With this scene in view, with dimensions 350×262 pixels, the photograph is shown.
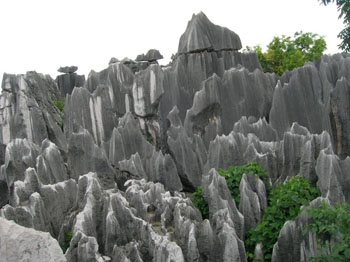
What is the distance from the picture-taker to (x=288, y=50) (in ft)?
86.0

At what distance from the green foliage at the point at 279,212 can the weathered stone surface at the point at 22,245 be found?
215 inches

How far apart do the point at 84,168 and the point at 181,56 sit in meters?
7.71

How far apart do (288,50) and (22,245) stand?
2484 centimetres

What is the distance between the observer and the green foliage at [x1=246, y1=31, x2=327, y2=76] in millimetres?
25391

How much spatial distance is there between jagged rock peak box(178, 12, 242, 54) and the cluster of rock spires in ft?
0.15

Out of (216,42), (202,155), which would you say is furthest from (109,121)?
(216,42)

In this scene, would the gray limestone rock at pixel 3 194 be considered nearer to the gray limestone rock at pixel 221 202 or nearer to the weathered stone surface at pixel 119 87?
the weathered stone surface at pixel 119 87

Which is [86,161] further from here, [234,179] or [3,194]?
[234,179]

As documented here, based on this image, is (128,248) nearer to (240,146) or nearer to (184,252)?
(184,252)

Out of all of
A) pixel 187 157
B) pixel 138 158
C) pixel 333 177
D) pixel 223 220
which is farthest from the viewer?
pixel 187 157

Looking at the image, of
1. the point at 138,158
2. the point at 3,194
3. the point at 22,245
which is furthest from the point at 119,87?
the point at 22,245

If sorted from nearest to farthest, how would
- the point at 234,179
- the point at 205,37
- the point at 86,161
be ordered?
the point at 234,179 → the point at 86,161 → the point at 205,37

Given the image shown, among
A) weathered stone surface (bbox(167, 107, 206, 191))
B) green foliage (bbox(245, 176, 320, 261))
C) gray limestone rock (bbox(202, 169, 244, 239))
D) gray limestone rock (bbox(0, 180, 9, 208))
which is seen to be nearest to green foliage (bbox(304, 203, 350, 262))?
green foliage (bbox(245, 176, 320, 261))

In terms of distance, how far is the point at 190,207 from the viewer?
318 inches
